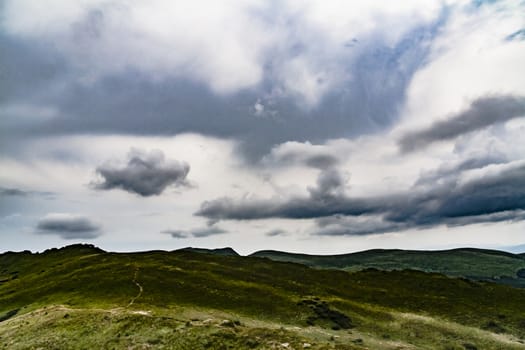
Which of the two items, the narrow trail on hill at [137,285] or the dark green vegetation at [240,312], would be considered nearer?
the dark green vegetation at [240,312]

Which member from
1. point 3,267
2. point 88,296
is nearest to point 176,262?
point 88,296

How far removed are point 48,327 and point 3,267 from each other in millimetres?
163928

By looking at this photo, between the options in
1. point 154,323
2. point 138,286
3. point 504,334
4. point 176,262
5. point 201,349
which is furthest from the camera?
point 176,262

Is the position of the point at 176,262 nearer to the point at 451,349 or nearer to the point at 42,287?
the point at 42,287

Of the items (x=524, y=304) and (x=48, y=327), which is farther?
(x=524, y=304)

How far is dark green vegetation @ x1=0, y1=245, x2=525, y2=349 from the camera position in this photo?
4794cm

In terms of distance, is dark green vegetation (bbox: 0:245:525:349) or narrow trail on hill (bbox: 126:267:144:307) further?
narrow trail on hill (bbox: 126:267:144:307)

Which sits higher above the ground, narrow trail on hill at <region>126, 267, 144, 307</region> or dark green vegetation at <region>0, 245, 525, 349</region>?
narrow trail on hill at <region>126, 267, 144, 307</region>

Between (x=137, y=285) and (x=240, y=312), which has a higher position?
(x=137, y=285)

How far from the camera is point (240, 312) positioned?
66812 mm

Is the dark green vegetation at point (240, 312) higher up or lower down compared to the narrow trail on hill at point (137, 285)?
lower down

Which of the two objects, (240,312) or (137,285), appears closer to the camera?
(240,312)

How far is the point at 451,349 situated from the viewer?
5850 cm

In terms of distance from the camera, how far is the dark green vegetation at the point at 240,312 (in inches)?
1887
